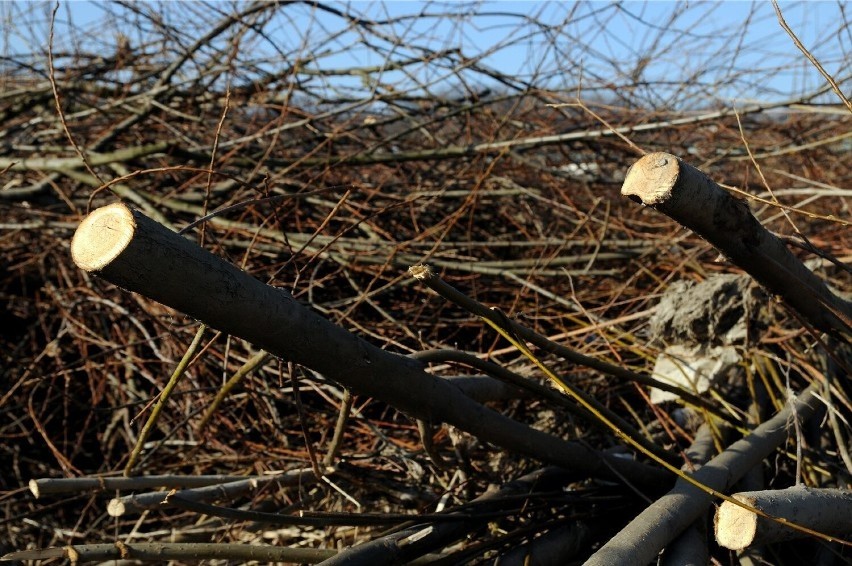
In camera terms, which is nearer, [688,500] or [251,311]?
[251,311]

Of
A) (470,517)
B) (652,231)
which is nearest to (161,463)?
(470,517)

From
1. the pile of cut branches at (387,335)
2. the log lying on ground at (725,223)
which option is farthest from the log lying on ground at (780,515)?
the log lying on ground at (725,223)

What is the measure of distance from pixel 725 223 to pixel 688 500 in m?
0.60

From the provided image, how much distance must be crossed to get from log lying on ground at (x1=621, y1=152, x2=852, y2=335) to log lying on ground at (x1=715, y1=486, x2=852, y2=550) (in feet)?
1.41

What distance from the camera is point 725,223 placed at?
4.79 feet

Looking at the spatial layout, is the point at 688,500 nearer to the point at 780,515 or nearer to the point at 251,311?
the point at 780,515

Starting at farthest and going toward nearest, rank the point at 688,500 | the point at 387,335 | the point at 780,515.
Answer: the point at 387,335 < the point at 688,500 < the point at 780,515

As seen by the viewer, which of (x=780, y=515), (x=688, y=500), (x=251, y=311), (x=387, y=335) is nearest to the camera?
(x=251, y=311)

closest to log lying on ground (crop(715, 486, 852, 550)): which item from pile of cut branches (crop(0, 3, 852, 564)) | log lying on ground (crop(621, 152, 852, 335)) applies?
pile of cut branches (crop(0, 3, 852, 564))

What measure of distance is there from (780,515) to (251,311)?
3.30 ft

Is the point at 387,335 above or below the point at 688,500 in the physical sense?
above

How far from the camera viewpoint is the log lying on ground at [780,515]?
1.35m

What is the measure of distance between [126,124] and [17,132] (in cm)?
91

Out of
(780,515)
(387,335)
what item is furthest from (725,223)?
(387,335)
